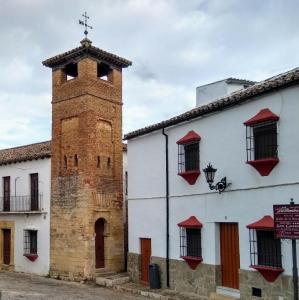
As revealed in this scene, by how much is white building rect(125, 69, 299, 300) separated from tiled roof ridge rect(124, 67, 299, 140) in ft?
0.12

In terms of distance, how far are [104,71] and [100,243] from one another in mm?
7758

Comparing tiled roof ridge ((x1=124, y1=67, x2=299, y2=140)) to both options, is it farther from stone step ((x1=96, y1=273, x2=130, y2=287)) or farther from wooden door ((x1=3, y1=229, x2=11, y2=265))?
wooden door ((x1=3, y1=229, x2=11, y2=265))

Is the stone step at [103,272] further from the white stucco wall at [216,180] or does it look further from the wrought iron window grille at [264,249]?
the wrought iron window grille at [264,249]

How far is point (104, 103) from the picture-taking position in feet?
67.7

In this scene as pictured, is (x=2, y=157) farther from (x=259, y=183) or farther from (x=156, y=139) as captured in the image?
(x=259, y=183)

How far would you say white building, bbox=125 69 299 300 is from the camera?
12.1m

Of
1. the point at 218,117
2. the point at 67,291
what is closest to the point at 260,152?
the point at 218,117

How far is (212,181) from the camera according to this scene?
14164 millimetres

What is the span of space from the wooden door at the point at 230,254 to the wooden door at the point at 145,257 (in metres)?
3.95

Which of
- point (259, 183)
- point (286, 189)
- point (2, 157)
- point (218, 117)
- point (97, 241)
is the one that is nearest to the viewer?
point (286, 189)

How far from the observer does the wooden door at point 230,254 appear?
539 inches

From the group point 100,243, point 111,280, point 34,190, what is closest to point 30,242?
point 34,190

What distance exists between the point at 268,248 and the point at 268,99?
153 inches

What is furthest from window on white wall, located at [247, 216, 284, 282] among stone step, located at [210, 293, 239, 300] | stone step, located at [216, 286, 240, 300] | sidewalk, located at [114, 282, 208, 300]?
sidewalk, located at [114, 282, 208, 300]
